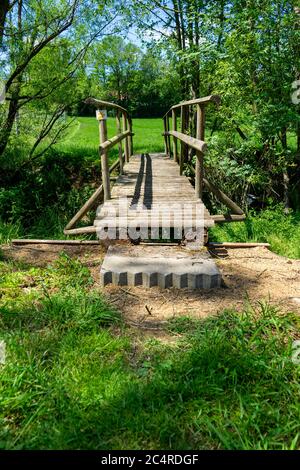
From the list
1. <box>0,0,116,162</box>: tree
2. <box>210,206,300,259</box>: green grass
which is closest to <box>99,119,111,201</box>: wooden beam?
<box>210,206,300,259</box>: green grass

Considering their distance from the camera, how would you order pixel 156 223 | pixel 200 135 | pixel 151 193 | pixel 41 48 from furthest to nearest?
pixel 41 48 < pixel 151 193 < pixel 200 135 < pixel 156 223

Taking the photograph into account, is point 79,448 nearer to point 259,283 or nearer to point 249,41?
point 259,283

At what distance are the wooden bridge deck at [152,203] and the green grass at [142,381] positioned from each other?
1.46m

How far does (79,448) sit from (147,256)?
7.52 feet

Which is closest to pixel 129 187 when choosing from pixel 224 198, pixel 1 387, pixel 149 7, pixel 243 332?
pixel 224 198

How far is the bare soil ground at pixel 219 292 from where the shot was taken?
3260 mm

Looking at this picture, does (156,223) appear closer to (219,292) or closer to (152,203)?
(152,203)

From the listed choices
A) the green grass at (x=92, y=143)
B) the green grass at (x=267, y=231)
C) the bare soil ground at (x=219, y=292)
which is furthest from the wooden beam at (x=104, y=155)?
the green grass at (x=92, y=143)

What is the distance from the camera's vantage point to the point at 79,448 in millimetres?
1971

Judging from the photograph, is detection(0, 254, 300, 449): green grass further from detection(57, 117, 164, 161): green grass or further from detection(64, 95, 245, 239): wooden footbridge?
detection(57, 117, 164, 161): green grass

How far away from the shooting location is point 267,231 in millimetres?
6637

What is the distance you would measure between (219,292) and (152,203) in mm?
2081

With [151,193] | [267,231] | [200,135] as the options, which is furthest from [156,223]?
[267,231]

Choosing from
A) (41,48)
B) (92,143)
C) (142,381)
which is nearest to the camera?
(142,381)
